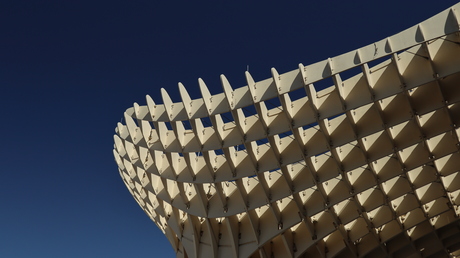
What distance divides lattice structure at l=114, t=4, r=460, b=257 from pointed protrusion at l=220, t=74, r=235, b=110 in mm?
99

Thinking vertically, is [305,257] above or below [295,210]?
below

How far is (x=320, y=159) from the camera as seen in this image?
3064 centimetres

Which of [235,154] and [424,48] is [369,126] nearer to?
[424,48]

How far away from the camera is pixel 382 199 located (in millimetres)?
32594

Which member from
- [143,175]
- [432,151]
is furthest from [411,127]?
[143,175]

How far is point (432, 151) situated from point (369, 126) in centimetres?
582

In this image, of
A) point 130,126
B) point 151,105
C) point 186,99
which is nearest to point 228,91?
point 186,99

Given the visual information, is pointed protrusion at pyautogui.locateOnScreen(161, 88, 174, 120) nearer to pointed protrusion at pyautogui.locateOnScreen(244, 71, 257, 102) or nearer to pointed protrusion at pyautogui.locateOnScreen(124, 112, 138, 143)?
pointed protrusion at pyautogui.locateOnScreen(124, 112, 138, 143)

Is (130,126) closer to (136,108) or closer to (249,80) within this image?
(136,108)

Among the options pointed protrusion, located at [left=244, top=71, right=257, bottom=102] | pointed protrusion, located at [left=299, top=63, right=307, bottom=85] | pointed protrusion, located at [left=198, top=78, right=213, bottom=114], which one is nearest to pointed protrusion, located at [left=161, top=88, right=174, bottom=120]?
pointed protrusion, located at [left=198, top=78, right=213, bottom=114]

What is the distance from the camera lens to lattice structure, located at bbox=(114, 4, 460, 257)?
925 inches

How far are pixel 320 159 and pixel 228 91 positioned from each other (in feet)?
30.0

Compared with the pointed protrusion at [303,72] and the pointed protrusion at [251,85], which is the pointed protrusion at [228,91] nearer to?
the pointed protrusion at [251,85]

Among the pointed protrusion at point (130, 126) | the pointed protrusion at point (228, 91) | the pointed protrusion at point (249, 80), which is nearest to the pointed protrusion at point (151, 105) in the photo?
the pointed protrusion at point (130, 126)
